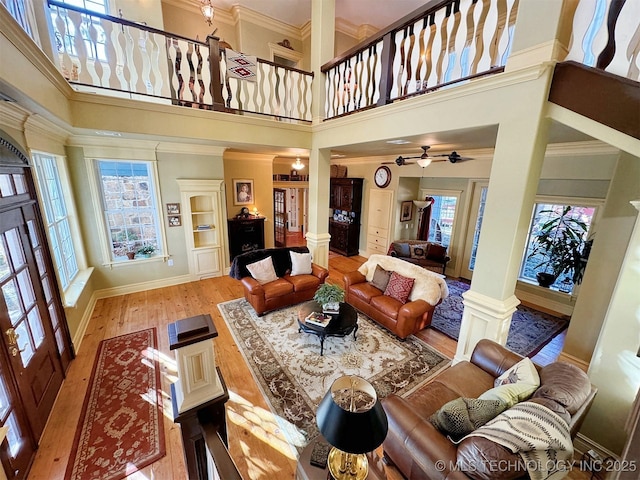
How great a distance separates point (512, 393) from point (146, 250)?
582 centimetres

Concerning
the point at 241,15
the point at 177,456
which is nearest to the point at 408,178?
the point at 241,15

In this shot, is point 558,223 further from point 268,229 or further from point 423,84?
point 268,229

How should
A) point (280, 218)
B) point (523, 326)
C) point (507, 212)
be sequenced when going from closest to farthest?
point (507, 212) → point (523, 326) → point (280, 218)

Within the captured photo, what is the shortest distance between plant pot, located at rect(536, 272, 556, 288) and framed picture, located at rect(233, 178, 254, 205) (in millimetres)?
6371

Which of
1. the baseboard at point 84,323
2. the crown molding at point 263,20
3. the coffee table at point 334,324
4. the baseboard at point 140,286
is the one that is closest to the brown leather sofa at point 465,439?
the coffee table at point 334,324

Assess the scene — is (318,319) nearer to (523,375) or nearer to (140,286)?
(523,375)

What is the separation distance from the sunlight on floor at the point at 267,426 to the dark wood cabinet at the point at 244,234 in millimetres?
4243

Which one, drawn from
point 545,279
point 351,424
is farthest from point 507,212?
point 545,279

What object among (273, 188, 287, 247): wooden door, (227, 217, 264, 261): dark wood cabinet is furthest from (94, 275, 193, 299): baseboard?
(273, 188, 287, 247): wooden door

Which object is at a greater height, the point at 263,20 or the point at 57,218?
the point at 263,20

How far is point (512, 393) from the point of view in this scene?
5.98 feet

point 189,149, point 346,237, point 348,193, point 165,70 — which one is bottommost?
point 346,237

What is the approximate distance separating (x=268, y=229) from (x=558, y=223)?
6115 mm

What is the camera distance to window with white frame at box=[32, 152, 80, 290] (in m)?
3.27
